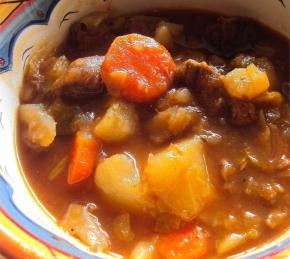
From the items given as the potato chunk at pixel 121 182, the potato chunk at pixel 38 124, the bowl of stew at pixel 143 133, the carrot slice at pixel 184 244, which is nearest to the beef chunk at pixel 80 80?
the bowl of stew at pixel 143 133

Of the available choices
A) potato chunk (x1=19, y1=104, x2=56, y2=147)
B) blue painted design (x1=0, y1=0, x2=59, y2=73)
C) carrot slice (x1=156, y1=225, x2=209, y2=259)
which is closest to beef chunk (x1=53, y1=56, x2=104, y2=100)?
potato chunk (x1=19, y1=104, x2=56, y2=147)

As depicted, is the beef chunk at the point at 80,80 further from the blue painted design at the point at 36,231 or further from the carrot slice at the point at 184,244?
the carrot slice at the point at 184,244

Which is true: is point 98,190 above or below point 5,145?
below

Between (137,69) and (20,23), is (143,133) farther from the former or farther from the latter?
(20,23)

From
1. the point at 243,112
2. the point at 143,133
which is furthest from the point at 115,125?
the point at 243,112

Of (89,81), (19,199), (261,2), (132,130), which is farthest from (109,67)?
(261,2)

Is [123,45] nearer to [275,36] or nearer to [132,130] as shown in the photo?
[132,130]

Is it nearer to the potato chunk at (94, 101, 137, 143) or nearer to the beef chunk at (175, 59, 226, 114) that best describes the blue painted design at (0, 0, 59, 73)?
the potato chunk at (94, 101, 137, 143)
